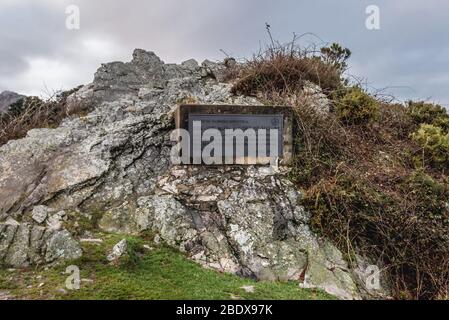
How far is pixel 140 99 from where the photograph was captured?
10109 mm

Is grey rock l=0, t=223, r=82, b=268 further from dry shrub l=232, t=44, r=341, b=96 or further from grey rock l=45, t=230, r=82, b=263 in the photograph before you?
dry shrub l=232, t=44, r=341, b=96

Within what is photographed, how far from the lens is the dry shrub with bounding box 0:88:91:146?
9.13 meters

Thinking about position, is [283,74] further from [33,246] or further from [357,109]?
[33,246]

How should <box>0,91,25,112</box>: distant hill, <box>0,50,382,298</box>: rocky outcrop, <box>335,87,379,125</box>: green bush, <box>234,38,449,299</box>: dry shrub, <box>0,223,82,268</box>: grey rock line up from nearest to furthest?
1. <box>0,223,82,268</box>: grey rock
2. <box>0,50,382,298</box>: rocky outcrop
3. <box>234,38,449,299</box>: dry shrub
4. <box>335,87,379,125</box>: green bush
5. <box>0,91,25,112</box>: distant hill

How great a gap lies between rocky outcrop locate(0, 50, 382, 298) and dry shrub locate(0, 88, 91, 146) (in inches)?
41.6

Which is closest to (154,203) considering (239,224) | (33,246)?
(239,224)

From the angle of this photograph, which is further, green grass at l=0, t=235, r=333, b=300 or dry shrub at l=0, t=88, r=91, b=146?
dry shrub at l=0, t=88, r=91, b=146

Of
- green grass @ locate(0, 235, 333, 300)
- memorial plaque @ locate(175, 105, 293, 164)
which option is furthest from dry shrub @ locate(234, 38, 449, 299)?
green grass @ locate(0, 235, 333, 300)

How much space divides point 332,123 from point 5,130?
7032 mm

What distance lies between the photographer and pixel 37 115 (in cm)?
990

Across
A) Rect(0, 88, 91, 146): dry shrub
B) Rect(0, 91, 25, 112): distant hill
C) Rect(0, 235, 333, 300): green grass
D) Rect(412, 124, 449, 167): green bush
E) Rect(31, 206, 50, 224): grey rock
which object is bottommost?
Rect(0, 235, 333, 300): green grass

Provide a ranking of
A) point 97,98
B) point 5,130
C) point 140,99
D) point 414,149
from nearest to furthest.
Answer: point 414,149, point 5,130, point 140,99, point 97,98

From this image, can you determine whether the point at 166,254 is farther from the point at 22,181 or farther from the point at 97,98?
the point at 97,98
